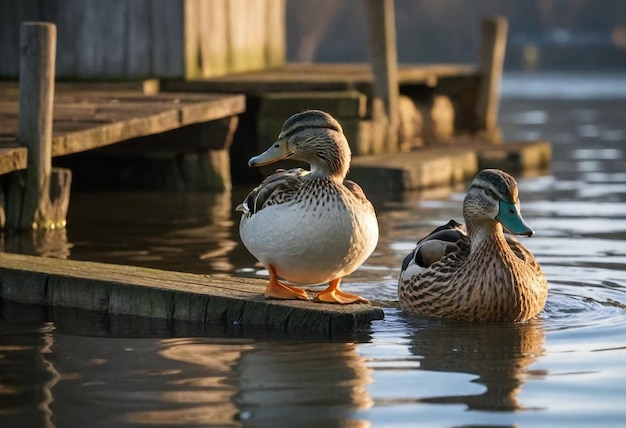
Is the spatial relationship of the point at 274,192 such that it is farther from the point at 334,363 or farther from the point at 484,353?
the point at 484,353

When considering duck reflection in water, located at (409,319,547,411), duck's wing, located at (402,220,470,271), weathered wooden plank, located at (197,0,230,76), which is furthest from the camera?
weathered wooden plank, located at (197,0,230,76)

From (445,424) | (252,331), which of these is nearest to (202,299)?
(252,331)

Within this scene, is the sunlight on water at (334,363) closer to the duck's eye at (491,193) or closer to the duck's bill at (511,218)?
the duck's bill at (511,218)

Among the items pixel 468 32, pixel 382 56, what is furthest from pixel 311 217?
pixel 468 32

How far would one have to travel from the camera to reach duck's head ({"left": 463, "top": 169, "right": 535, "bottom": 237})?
7320 mm

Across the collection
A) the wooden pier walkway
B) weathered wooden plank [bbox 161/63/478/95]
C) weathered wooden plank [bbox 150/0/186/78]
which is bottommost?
the wooden pier walkway

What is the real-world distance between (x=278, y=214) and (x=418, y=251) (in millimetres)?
1008

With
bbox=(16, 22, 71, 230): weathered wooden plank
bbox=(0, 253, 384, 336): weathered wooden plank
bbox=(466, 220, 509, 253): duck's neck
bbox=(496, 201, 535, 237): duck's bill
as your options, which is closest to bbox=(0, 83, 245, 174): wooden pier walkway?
bbox=(16, 22, 71, 230): weathered wooden plank

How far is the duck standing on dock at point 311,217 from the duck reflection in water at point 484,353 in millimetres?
504

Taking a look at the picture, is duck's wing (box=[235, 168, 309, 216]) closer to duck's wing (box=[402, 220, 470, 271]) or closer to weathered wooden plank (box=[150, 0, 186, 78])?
duck's wing (box=[402, 220, 470, 271])

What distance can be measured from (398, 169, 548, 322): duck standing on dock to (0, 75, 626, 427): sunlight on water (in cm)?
10

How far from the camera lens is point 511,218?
7.31 metres

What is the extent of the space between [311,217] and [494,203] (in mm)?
1000

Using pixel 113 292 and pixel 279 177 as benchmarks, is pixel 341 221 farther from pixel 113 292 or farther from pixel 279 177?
pixel 113 292
